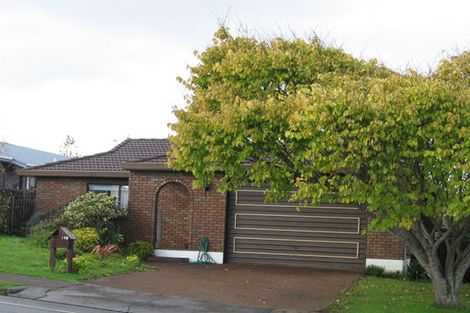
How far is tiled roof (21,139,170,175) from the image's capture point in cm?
2231

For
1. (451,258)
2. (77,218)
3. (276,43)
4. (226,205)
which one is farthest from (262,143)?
(77,218)

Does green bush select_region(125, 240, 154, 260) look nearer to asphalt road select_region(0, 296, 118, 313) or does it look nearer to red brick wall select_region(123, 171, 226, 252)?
red brick wall select_region(123, 171, 226, 252)

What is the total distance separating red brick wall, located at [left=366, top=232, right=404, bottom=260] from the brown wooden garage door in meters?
0.58

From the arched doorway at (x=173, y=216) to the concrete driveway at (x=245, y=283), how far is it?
128 centimetres

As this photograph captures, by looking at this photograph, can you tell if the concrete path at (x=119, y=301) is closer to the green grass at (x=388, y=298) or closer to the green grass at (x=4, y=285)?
the green grass at (x=4, y=285)

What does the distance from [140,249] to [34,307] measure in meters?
7.99

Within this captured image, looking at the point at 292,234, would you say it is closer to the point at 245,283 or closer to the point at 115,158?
the point at 245,283

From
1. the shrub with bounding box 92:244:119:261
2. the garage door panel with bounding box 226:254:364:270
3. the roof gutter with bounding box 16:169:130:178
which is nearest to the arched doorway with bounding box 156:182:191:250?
the garage door panel with bounding box 226:254:364:270

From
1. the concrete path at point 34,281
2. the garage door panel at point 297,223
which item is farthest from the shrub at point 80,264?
the garage door panel at point 297,223

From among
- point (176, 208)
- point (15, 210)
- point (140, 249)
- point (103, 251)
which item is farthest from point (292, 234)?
point (15, 210)

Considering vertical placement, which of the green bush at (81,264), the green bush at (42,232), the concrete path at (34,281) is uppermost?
the green bush at (42,232)

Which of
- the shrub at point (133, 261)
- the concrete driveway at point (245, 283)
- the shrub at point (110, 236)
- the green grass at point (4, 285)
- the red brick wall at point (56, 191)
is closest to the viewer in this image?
the green grass at point (4, 285)

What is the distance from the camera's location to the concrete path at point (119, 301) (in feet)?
37.4

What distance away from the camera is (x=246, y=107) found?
11.1 m
